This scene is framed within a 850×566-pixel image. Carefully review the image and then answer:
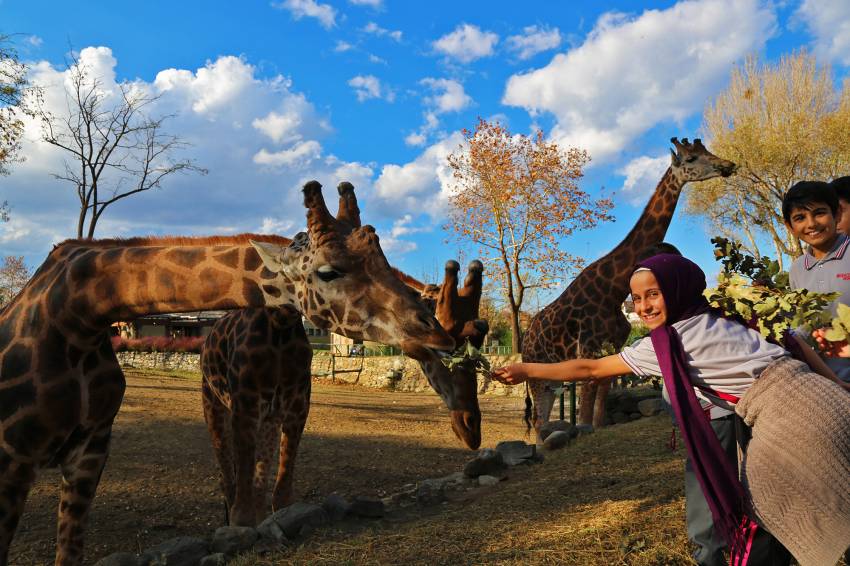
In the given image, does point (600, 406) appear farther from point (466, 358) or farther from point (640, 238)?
point (466, 358)

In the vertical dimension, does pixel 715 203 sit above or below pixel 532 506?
above

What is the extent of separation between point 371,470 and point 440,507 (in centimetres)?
261

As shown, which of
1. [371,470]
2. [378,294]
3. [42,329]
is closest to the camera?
[378,294]

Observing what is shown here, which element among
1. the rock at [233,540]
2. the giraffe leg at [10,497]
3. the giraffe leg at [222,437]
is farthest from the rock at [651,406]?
the giraffe leg at [10,497]

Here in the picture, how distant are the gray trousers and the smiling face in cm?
129

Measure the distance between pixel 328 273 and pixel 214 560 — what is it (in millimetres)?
2814

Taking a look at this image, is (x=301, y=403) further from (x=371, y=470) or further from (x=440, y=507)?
(x=371, y=470)

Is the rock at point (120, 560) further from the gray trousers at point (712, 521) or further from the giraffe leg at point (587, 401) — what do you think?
the giraffe leg at point (587, 401)

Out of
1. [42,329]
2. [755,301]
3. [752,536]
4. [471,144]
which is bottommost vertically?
[752,536]

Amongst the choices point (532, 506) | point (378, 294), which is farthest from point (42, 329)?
point (532, 506)

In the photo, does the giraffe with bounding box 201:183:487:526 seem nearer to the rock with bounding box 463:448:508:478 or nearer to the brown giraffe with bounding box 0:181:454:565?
the brown giraffe with bounding box 0:181:454:565

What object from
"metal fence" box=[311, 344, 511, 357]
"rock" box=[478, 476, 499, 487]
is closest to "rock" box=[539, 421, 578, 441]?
"rock" box=[478, 476, 499, 487]

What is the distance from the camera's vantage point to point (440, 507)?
20.8ft

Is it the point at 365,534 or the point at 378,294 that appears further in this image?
the point at 365,534
